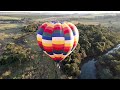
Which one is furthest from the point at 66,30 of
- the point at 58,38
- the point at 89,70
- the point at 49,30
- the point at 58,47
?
the point at 89,70

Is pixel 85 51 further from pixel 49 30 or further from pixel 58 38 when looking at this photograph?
pixel 49 30

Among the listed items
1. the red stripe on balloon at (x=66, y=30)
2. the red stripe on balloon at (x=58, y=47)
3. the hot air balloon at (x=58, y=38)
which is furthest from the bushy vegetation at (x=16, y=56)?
the red stripe on balloon at (x=66, y=30)

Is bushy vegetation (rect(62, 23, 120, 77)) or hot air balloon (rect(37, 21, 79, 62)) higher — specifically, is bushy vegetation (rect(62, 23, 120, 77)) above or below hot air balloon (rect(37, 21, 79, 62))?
below

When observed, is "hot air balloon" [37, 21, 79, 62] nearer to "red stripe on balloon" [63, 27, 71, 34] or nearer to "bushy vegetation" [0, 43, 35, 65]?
"red stripe on balloon" [63, 27, 71, 34]

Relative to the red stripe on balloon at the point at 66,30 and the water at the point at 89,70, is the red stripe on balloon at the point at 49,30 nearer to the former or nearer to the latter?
the red stripe on balloon at the point at 66,30

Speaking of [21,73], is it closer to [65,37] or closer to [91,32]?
[65,37]

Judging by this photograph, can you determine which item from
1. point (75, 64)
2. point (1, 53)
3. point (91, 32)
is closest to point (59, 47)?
point (75, 64)

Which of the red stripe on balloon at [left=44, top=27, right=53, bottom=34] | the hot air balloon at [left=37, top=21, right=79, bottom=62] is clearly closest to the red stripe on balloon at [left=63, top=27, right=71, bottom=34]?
the hot air balloon at [left=37, top=21, right=79, bottom=62]

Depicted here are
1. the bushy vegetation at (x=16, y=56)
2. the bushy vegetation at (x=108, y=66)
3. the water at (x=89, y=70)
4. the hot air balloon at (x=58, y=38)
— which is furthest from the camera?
the bushy vegetation at (x=16, y=56)
